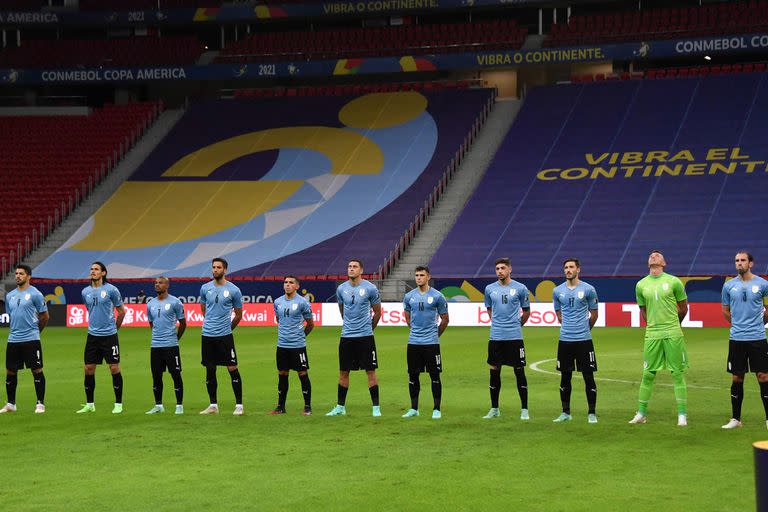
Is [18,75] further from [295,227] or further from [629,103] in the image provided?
[629,103]

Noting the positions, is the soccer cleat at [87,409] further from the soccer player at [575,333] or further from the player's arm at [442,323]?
the soccer player at [575,333]

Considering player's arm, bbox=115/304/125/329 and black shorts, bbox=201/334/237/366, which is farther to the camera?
player's arm, bbox=115/304/125/329

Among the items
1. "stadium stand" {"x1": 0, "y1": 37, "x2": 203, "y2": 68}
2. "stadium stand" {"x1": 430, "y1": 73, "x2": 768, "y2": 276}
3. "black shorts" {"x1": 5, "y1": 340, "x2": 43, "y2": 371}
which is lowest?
"black shorts" {"x1": 5, "y1": 340, "x2": 43, "y2": 371}

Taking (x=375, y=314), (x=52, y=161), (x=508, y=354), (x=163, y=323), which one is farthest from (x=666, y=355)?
(x=52, y=161)

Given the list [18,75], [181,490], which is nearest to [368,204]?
[18,75]

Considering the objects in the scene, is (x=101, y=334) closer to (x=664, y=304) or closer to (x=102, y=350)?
(x=102, y=350)

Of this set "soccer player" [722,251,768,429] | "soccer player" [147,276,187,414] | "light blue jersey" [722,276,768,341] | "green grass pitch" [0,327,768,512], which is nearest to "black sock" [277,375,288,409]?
"green grass pitch" [0,327,768,512]

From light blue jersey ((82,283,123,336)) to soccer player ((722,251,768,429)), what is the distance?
976cm

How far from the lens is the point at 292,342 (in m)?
17.8

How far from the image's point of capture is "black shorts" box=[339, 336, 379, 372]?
17312 millimetres

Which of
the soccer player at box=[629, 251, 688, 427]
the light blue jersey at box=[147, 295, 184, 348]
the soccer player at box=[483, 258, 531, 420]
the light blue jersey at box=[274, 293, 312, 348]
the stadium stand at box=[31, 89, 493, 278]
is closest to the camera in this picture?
the soccer player at box=[629, 251, 688, 427]

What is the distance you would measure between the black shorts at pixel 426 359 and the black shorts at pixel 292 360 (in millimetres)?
1745

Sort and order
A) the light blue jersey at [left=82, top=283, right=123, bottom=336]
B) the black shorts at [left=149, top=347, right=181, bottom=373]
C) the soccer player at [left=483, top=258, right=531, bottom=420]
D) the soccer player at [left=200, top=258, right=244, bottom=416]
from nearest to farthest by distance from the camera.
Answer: the soccer player at [left=483, top=258, right=531, bottom=420], the soccer player at [left=200, top=258, right=244, bottom=416], the black shorts at [left=149, top=347, right=181, bottom=373], the light blue jersey at [left=82, top=283, right=123, bottom=336]

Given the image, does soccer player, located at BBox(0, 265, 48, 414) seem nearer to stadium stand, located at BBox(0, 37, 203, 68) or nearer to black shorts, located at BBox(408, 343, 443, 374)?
black shorts, located at BBox(408, 343, 443, 374)
